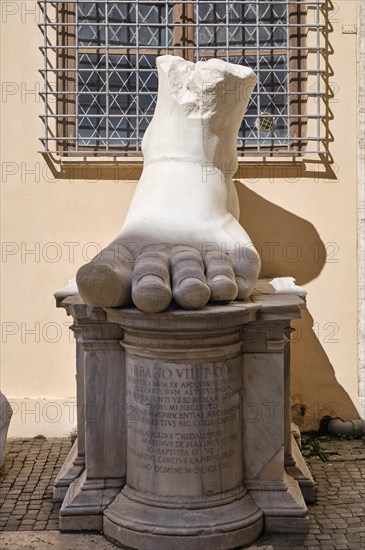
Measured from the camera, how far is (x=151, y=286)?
3.41 m

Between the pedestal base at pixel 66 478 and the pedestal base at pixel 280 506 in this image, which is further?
the pedestal base at pixel 66 478

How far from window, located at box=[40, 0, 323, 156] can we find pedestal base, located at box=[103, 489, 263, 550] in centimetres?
282

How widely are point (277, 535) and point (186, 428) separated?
746 millimetres

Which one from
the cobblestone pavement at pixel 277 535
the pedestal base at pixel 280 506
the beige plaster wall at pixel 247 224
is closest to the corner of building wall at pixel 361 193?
the beige plaster wall at pixel 247 224

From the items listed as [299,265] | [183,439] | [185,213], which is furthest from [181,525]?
[299,265]

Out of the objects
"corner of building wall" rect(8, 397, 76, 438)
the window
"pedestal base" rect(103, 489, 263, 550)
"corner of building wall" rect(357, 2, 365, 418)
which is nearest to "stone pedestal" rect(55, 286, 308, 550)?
"pedestal base" rect(103, 489, 263, 550)

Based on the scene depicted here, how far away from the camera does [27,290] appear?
5.70 m

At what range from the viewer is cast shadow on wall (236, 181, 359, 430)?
222 inches

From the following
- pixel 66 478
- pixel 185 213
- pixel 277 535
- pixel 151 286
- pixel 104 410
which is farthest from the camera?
pixel 66 478

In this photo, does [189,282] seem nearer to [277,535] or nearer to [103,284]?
[103,284]

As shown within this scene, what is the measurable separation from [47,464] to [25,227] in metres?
1.76

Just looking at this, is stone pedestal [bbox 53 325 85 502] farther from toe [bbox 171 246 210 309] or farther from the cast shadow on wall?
the cast shadow on wall

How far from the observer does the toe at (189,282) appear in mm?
3453

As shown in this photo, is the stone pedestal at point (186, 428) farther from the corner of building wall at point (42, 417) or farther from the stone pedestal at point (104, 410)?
the corner of building wall at point (42, 417)
